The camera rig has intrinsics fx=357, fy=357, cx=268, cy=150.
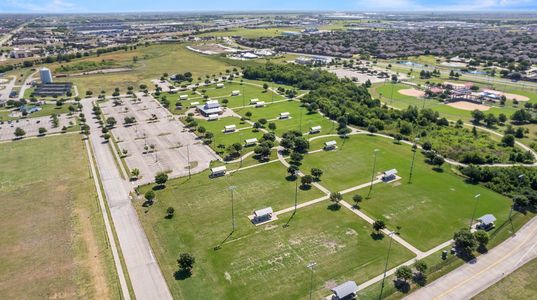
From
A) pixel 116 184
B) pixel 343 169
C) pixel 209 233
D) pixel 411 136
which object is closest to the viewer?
pixel 209 233

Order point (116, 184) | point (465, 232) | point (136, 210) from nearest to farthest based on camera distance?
point (465, 232) < point (136, 210) < point (116, 184)

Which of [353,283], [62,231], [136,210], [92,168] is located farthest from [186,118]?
[353,283]

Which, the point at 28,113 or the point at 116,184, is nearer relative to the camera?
the point at 116,184

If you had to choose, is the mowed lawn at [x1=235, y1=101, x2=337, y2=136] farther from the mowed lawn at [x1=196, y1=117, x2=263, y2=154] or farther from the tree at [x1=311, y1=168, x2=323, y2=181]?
the tree at [x1=311, y1=168, x2=323, y2=181]

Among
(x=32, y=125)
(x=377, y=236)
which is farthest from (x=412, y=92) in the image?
(x=32, y=125)

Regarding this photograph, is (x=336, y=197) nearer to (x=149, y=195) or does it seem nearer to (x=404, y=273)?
(x=404, y=273)

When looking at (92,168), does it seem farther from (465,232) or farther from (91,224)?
(465,232)

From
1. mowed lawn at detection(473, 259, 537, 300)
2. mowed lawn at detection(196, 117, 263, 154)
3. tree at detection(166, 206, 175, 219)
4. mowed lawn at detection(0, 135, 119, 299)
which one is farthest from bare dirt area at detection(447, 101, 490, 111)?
mowed lawn at detection(0, 135, 119, 299)
